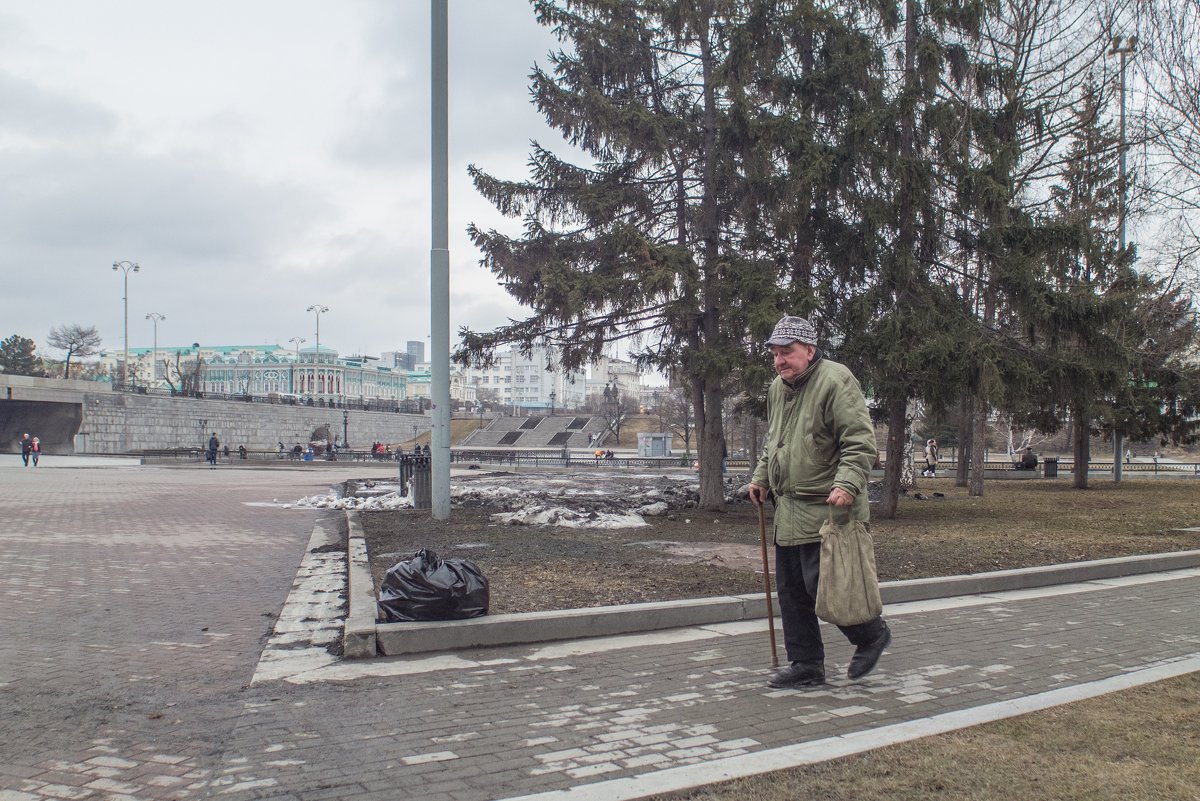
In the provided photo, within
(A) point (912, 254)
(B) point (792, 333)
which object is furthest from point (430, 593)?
(A) point (912, 254)

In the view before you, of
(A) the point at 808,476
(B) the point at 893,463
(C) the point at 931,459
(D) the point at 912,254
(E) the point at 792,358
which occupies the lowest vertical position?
(C) the point at 931,459

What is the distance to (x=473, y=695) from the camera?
15.6 feet

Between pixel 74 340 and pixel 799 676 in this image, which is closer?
pixel 799 676

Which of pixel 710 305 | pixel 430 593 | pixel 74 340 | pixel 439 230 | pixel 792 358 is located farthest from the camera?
pixel 74 340

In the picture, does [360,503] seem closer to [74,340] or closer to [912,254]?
[912,254]

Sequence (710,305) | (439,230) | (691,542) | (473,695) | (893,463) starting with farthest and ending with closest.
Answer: (893,463) → (710,305) → (439,230) → (691,542) → (473,695)

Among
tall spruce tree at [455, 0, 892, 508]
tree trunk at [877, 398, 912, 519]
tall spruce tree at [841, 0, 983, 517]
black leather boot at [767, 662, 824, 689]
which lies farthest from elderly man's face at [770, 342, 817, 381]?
tree trunk at [877, 398, 912, 519]

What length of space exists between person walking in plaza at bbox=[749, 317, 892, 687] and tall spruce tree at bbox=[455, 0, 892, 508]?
7587 millimetres

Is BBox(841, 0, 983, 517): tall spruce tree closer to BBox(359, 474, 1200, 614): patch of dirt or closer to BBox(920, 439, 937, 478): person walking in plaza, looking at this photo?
BBox(359, 474, 1200, 614): patch of dirt

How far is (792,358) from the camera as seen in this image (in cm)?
489

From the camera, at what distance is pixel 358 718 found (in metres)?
4.35

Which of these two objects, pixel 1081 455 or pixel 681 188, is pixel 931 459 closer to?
pixel 1081 455

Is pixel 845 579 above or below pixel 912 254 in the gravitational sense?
below

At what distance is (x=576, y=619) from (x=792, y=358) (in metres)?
2.50
